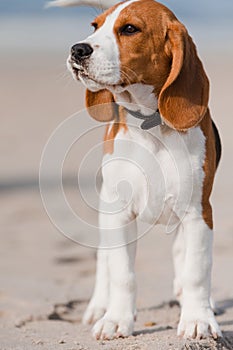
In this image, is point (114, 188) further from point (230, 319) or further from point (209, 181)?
point (230, 319)

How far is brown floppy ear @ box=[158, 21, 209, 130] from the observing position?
4.95m

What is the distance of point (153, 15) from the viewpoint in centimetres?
500

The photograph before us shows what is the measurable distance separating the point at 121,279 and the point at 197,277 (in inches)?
17.4

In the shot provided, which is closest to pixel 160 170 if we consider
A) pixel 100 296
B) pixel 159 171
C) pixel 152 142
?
pixel 159 171

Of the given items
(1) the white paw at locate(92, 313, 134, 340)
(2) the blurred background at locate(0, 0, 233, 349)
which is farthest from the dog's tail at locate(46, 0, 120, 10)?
(1) the white paw at locate(92, 313, 134, 340)

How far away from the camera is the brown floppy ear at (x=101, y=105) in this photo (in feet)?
17.7

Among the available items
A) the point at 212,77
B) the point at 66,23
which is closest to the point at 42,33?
the point at 66,23

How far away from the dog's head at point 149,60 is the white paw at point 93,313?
161 centimetres

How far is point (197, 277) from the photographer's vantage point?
16.8 feet

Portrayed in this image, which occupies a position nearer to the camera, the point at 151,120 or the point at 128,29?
the point at 128,29

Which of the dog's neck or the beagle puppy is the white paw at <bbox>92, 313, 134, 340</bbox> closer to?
the beagle puppy

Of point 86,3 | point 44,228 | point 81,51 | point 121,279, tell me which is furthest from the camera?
point 44,228

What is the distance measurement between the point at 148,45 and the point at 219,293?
7.89 ft

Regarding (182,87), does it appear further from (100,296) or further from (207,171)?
(100,296)
